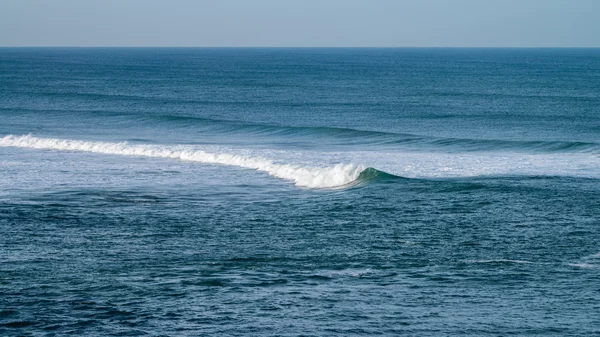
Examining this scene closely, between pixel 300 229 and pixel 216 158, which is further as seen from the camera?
→ pixel 216 158

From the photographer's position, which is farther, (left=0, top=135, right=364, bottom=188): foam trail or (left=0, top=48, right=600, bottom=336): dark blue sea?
(left=0, top=135, right=364, bottom=188): foam trail

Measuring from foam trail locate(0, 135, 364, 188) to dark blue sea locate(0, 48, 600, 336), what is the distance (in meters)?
0.13

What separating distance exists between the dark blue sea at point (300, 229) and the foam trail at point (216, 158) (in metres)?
0.13

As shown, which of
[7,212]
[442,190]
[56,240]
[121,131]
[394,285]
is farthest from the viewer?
[121,131]

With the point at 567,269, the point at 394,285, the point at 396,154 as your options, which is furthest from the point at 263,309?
the point at 396,154

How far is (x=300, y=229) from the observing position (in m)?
28.3

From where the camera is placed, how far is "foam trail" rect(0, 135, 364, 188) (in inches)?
1502

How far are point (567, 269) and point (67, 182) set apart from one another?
22081 millimetres

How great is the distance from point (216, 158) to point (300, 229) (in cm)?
1799

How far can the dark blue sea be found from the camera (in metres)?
19.4

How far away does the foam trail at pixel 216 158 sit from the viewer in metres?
38.2

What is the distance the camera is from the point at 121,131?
61.7 meters

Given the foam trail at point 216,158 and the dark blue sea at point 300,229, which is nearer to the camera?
the dark blue sea at point 300,229

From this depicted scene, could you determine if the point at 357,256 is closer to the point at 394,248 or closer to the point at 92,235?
the point at 394,248
